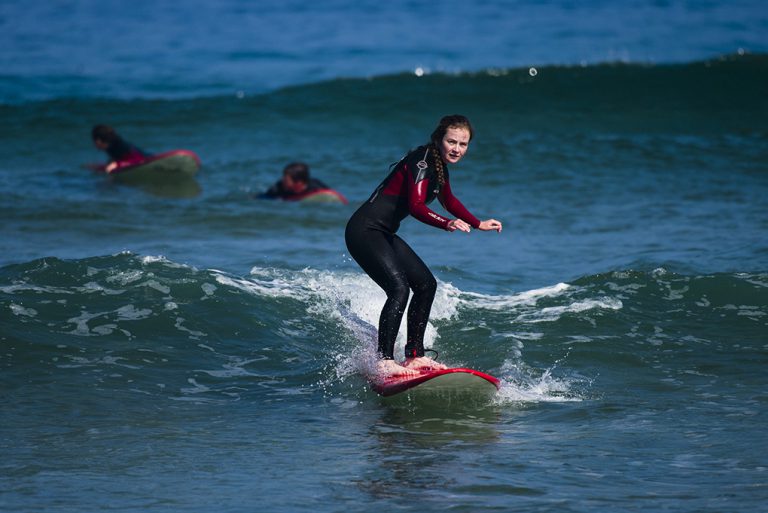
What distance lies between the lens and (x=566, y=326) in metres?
9.80

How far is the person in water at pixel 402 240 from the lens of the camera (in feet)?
24.3

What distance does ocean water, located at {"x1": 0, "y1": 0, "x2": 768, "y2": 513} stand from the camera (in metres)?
6.27

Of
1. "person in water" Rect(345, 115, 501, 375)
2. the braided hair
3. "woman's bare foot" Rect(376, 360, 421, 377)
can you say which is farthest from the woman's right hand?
"woman's bare foot" Rect(376, 360, 421, 377)

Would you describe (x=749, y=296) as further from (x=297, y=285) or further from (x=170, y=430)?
(x=170, y=430)

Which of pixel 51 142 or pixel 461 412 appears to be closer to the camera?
pixel 461 412

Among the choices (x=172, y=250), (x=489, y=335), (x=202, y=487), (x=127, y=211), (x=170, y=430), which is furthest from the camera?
(x=127, y=211)

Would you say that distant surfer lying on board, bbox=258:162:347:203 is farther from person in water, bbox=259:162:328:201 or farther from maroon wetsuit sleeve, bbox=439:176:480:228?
maroon wetsuit sleeve, bbox=439:176:480:228

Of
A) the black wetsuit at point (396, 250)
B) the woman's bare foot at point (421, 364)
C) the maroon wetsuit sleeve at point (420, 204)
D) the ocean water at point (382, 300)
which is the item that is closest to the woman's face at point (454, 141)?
the black wetsuit at point (396, 250)

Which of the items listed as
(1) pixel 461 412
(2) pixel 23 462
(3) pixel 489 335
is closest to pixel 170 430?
(2) pixel 23 462

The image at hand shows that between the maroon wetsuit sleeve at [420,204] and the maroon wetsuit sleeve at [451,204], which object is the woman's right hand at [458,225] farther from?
the maroon wetsuit sleeve at [451,204]

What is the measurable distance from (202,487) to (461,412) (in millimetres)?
2131

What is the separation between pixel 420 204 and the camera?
7344 millimetres

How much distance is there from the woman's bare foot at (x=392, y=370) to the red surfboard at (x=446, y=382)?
0.04 metres

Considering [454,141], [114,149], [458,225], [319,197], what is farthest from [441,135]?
[114,149]
